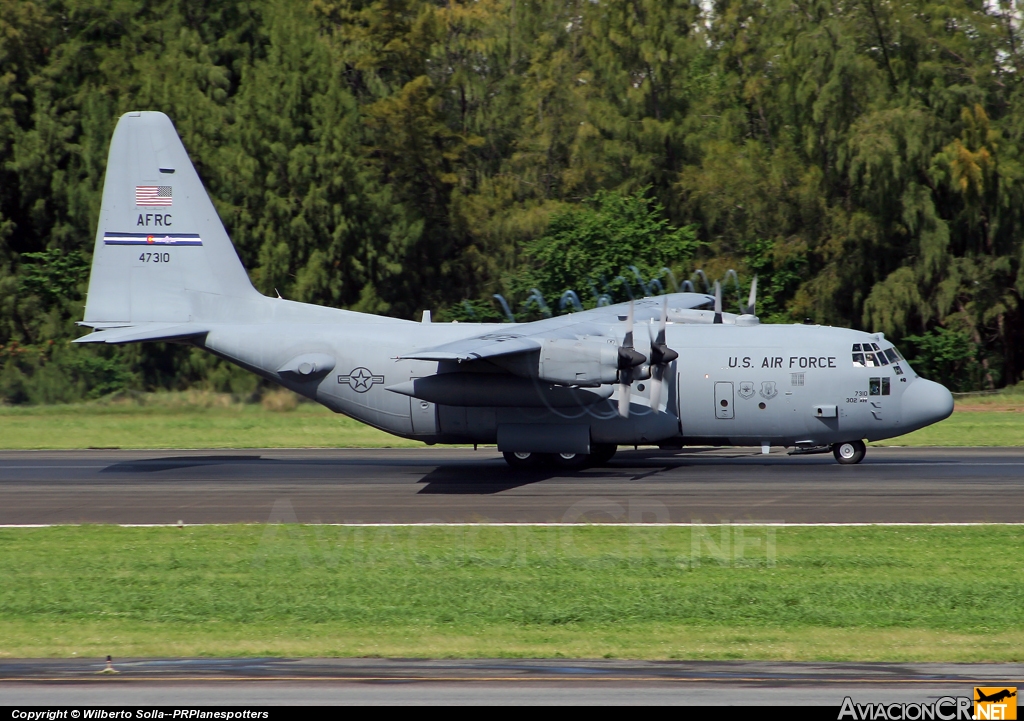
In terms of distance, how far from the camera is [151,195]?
25.5 m

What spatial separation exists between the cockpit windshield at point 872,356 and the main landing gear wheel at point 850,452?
180cm

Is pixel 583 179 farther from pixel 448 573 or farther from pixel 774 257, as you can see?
pixel 448 573

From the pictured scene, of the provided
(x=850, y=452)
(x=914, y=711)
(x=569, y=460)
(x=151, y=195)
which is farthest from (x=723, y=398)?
(x=914, y=711)

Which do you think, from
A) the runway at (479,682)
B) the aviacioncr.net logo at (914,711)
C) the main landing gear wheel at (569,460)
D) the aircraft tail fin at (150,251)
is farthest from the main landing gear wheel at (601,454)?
the aviacioncr.net logo at (914,711)

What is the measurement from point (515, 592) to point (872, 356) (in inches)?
512

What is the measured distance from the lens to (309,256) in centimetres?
4769

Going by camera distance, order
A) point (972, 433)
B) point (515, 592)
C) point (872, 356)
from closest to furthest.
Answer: point (515, 592) → point (872, 356) → point (972, 433)

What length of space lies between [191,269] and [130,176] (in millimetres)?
2566

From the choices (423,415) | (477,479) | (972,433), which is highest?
(423,415)

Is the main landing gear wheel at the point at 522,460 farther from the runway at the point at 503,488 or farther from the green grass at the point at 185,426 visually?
the green grass at the point at 185,426

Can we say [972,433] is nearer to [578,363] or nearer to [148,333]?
[578,363]

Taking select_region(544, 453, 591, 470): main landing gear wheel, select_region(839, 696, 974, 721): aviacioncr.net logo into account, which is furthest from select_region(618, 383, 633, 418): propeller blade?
select_region(839, 696, 974, 721): aviacioncr.net logo

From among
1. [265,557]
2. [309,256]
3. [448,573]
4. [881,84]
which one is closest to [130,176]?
[265,557]

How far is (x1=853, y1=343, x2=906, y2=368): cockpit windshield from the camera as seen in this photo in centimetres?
2323
